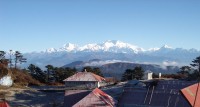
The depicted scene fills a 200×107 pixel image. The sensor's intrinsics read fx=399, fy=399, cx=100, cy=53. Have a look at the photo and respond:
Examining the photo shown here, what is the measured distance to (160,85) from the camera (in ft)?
99.1

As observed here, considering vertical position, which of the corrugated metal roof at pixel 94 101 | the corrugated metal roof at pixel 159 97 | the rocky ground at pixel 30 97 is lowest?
the rocky ground at pixel 30 97

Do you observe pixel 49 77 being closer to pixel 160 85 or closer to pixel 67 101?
pixel 67 101

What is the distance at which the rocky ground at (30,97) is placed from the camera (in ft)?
244

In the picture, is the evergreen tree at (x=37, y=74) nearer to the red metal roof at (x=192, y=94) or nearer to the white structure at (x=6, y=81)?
the white structure at (x=6, y=81)

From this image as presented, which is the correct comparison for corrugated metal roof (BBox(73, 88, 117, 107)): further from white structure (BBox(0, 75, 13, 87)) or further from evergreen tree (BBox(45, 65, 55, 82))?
evergreen tree (BBox(45, 65, 55, 82))

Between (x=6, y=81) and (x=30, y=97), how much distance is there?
547 inches

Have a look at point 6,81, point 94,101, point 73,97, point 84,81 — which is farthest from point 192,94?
point 6,81

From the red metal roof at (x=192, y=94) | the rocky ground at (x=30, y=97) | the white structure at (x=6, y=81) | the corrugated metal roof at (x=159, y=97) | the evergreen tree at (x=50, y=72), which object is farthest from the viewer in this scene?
the evergreen tree at (x=50, y=72)

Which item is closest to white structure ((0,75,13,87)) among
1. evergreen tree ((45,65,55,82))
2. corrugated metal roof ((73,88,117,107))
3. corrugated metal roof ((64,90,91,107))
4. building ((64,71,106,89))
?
building ((64,71,106,89))

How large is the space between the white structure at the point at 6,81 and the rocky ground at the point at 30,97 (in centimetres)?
461

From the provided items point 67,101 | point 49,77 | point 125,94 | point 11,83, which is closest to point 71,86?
point 11,83

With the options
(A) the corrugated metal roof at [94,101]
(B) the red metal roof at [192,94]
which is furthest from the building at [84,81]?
(B) the red metal roof at [192,94]

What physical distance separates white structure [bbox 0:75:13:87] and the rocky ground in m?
4.61

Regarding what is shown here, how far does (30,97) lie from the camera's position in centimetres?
8300
